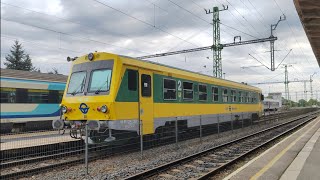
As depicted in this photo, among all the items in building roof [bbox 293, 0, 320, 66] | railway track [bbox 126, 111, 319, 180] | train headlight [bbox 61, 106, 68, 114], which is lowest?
railway track [bbox 126, 111, 319, 180]

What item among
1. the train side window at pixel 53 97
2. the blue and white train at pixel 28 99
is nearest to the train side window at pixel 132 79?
the blue and white train at pixel 28 99

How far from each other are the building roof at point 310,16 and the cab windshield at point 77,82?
287 inches

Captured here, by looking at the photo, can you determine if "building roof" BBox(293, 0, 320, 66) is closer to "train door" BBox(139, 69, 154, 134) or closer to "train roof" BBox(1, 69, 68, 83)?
"train door" BBox(139, 69, 154, 134)

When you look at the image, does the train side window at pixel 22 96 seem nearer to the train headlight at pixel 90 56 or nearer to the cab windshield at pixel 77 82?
the cab windshield at pixel 77 82

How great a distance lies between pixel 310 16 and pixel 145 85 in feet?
20.5

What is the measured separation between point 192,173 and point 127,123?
3.36m

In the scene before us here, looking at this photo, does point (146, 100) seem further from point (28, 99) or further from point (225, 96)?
point (28, 99)

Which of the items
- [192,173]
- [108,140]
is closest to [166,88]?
[108,140]

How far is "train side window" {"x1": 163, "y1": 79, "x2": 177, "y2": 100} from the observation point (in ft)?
45.4

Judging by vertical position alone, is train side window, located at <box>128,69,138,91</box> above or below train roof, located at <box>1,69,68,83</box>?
below

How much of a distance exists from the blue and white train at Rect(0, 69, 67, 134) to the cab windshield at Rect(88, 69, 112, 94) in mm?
7528

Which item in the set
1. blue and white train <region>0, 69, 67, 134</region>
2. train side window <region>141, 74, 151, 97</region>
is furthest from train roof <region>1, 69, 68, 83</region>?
train side window <region>141, 74, 151, 97</region>

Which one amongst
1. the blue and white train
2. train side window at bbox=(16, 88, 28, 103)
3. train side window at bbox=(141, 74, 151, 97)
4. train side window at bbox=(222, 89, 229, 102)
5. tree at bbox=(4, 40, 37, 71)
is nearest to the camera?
train side window at bbox=(141, 74, 151, 97)

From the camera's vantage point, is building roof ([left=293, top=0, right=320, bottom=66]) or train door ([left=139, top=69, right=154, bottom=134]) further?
train door ([left=139, top=69, right=154, bottom=134])
